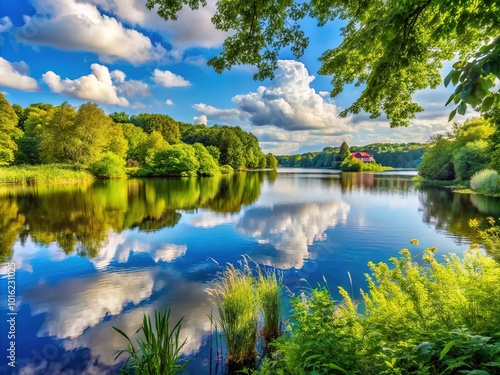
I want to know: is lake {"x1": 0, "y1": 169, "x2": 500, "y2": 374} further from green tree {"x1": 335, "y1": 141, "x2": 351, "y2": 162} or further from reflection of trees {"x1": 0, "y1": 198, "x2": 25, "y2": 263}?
green tree {"x1": 335, "y1": 141, "x2": 351, "y2": 162}

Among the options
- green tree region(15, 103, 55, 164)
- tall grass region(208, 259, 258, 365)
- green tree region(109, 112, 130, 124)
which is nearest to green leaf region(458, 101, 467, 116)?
tall grass region(208, 259, 258, 365)

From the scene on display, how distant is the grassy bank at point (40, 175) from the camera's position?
1259 inches

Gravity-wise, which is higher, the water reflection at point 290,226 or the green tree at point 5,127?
the green tree at point 5,127

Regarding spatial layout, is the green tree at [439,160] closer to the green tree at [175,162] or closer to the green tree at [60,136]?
the green tree at [175,162]

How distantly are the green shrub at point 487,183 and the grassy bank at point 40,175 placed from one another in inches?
1840

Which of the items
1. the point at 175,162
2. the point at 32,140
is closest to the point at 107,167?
the point at 175,162

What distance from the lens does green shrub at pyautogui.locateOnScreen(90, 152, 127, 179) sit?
146 feet

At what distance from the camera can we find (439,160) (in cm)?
4219

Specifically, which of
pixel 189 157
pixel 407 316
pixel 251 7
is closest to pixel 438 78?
pixel 251 7

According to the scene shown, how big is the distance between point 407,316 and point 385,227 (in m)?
11.9

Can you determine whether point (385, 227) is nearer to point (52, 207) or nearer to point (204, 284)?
point (204, 284)

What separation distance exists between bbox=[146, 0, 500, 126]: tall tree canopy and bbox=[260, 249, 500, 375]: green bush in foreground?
175 centimetres

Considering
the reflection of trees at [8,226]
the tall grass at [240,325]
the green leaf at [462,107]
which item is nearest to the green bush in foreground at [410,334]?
the tall grass at [240,325]

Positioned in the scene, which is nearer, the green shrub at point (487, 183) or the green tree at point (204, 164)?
the green shrub at point (487, 183)
